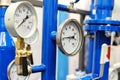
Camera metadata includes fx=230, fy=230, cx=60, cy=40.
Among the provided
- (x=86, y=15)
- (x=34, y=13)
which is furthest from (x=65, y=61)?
(x=34, y=13)

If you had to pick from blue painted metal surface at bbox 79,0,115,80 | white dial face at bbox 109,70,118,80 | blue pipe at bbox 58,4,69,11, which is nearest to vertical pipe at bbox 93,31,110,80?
blue painted metal surface at bbox 79,0,115,80

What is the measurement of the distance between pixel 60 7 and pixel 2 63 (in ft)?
0.91

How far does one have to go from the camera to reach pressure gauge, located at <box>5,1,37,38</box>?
65cm

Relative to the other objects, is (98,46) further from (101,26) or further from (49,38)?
(49,38)

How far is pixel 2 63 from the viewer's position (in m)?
0.78

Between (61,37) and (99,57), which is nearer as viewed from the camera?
(61,37)

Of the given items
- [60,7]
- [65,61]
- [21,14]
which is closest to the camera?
[21,14]

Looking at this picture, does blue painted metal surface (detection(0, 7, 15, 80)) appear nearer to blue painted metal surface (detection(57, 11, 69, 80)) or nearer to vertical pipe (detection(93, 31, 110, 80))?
vertical pipe (detection(93, 31, 110, 80))

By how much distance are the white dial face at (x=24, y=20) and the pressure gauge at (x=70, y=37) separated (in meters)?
0.09

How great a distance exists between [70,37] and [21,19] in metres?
0.17

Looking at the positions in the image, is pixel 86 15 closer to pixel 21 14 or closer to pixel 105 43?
pixel 105 43

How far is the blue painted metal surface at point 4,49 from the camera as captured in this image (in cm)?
78

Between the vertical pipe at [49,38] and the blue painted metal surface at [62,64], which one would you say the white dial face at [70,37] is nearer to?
the vertical pipe at [49,38]

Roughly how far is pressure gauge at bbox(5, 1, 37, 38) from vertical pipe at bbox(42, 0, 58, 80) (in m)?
0.05
